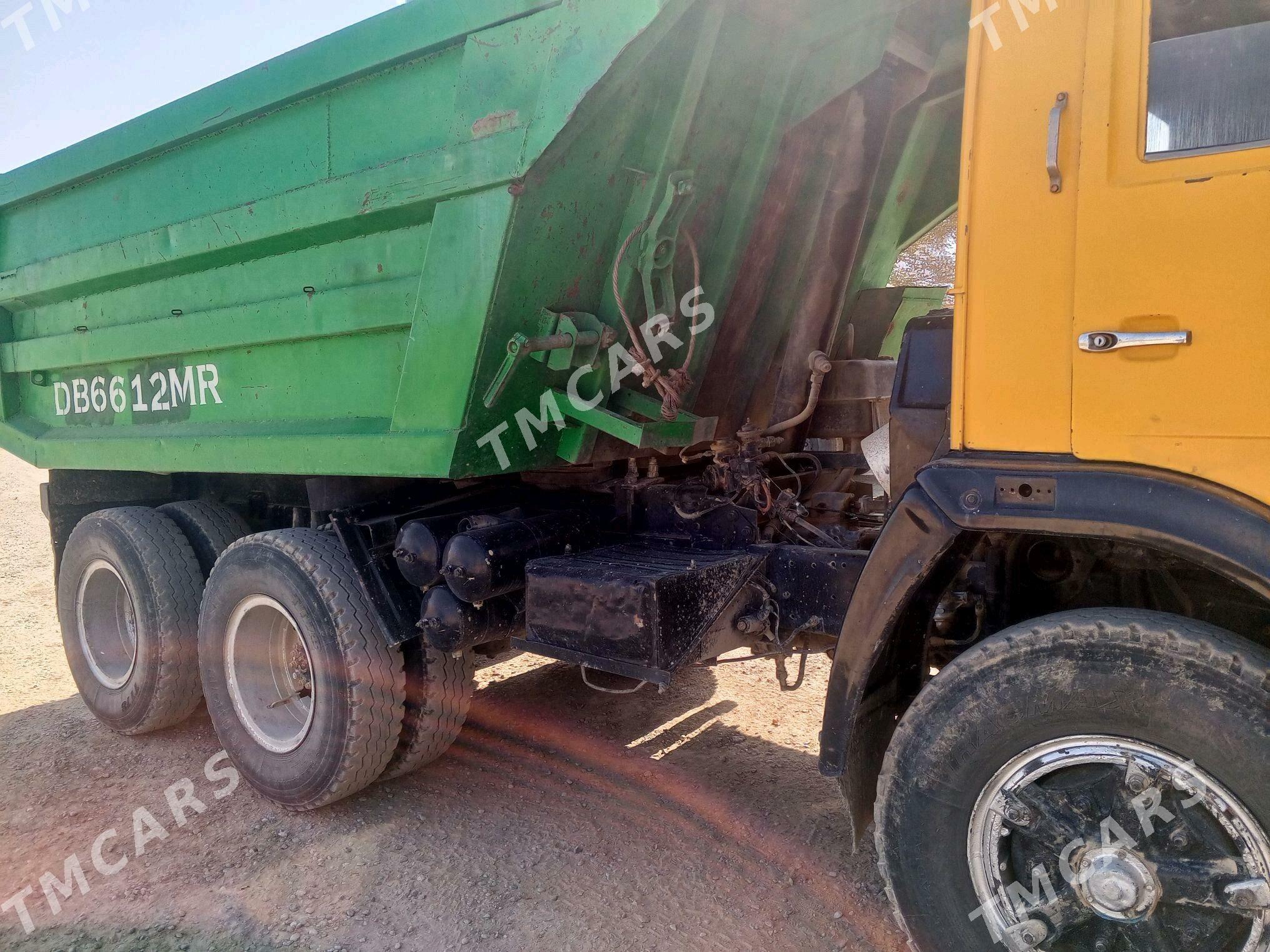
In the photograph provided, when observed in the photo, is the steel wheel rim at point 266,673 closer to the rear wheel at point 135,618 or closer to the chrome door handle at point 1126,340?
the rear wheel at point 135,618

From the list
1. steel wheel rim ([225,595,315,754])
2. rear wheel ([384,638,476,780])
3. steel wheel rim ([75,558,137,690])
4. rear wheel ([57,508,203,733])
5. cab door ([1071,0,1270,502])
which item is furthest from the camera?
steel wheel rim ([75,558,137,690])

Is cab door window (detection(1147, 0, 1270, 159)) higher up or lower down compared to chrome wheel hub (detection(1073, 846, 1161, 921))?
higher up

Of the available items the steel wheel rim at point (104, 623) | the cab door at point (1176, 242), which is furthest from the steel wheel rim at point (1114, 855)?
the steel wheel rim at point (104, 623)

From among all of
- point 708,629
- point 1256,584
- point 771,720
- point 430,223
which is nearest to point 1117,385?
point 1256,584

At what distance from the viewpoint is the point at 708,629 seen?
2723mm

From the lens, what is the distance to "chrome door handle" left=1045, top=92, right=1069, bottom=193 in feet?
6.09

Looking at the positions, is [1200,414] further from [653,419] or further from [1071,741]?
[653,419]

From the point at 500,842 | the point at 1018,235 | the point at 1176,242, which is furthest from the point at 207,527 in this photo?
the point at 1176,242

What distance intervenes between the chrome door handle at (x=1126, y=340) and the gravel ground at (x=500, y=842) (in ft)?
5.89

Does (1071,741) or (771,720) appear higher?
(1071,741)

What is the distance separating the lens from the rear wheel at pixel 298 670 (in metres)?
3.40

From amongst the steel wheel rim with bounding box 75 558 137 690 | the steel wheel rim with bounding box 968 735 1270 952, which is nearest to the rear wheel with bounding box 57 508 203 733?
the steel wheel rim with bounding box 75 558 137 690

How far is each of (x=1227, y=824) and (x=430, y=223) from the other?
2.64 metres

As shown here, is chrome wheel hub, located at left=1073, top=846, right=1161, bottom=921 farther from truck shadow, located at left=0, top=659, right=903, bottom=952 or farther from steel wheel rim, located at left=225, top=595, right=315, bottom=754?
steel wheel rim, located at left=225, top=595, right=315, bottom=754
